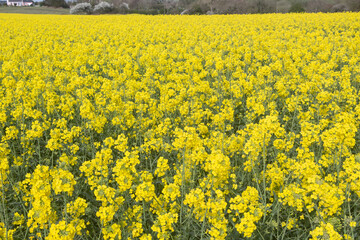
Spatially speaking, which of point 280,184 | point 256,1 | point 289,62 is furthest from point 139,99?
point 256,1

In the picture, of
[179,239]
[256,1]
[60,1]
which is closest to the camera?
[179,239]

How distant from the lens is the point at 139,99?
5434mm

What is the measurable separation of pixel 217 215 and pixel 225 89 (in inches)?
188

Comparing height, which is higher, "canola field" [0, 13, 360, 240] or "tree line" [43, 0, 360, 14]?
"tree line" [43, 0, 360, 14]

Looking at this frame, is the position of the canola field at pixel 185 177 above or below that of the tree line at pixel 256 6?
below

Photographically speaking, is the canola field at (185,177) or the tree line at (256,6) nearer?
the canola field at (185,177)

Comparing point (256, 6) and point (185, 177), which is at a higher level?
point (256, 6)

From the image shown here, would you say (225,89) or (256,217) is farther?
(225,89)

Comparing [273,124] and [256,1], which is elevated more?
[256,1]

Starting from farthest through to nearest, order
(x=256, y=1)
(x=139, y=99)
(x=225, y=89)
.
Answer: (x=256, y=1) → (x=225, y=89) → (x=139, y=99)

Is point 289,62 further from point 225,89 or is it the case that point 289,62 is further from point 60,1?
point 60,1

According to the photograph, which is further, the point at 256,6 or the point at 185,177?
A: the point at 256,6

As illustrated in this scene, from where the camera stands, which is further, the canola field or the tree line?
the tree line

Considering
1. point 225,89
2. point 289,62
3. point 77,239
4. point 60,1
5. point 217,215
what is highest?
point 60,1
